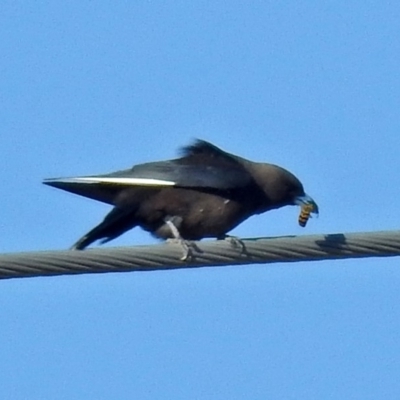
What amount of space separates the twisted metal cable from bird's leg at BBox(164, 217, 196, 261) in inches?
1.3

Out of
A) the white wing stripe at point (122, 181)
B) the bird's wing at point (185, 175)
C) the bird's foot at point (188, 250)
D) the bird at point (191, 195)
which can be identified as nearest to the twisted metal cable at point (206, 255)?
the bird's foot at point (188, 250)

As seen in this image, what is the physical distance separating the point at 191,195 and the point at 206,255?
89.3 inches

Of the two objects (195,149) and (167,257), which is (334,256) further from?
(195,149)

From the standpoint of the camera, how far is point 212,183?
960cm

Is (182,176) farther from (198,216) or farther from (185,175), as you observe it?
(198,216)

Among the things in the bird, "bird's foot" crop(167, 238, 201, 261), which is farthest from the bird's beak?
"bird's foot" crop(167, 238, 201, 261)

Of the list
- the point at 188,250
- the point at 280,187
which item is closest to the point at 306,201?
the point at 280,187

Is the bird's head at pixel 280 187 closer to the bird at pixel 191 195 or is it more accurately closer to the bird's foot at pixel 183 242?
the bird at pixel 191 195

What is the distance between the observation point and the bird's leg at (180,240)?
23.9ft

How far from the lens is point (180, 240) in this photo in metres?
8.30

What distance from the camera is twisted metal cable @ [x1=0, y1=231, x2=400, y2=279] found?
6.86 meters

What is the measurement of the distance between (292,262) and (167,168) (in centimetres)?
263

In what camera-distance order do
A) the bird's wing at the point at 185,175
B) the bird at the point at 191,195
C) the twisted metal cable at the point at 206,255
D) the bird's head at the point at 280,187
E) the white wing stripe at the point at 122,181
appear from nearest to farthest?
the twisted metal cable at the point at 206,255
the white wing stripe at the point at 122,181
the bird's wing at the point at 185,175
the bird at the point at 191,195
the bird's head at the point at 280,187

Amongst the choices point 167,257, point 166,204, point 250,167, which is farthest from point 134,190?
point 167,257
